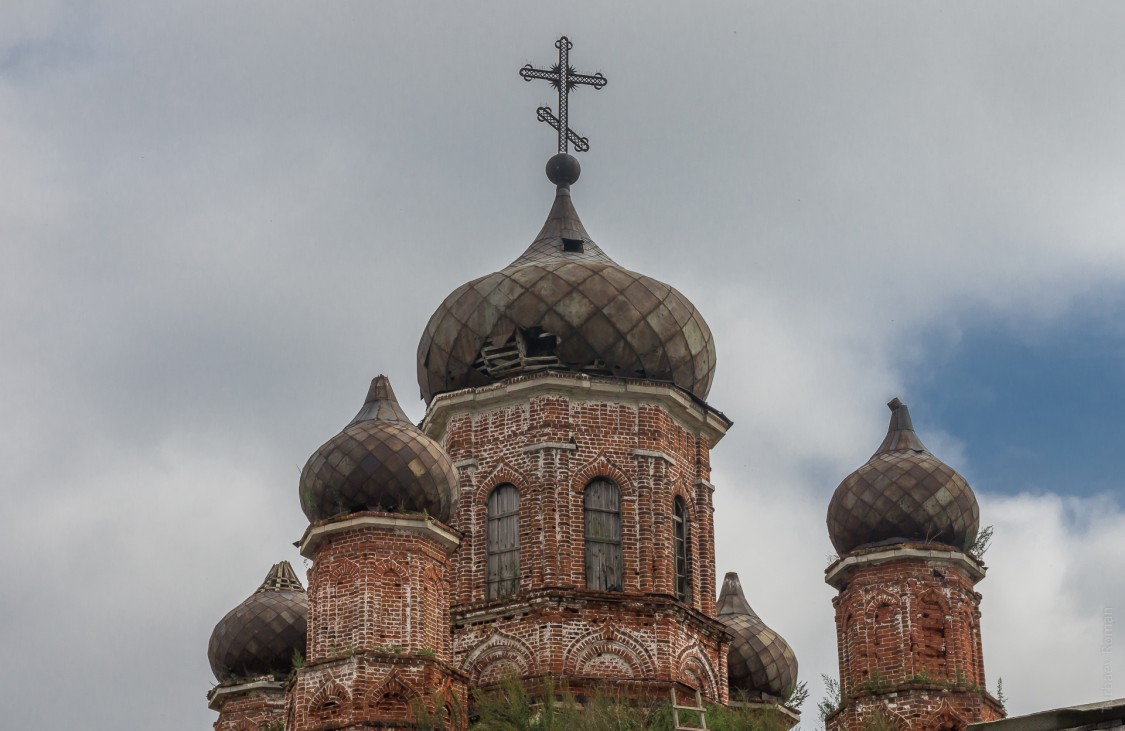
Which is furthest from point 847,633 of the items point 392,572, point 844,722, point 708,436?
point 392,572

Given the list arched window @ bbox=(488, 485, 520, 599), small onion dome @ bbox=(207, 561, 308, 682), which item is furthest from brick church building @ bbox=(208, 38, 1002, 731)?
small onion dome @ bbox=(207, 561, 308, 682)

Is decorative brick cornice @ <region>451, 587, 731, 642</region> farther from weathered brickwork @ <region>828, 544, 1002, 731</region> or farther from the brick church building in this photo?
weathered brickwork @ <region>828, 544, 1002, 731</region>

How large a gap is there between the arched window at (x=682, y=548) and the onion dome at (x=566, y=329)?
5.80 ft

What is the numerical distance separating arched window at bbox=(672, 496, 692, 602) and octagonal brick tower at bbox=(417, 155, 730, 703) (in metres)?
0.03

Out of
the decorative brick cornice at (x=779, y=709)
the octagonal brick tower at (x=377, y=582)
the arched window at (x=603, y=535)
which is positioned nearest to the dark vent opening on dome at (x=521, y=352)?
the arched window at (x=603, y=535)

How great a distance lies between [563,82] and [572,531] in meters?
7.87

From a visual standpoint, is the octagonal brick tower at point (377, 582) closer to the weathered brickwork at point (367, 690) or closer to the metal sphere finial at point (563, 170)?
the weathered brickwork at point (367, 690)

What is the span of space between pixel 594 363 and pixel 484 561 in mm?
3159

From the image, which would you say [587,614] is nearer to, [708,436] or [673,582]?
[673,582]

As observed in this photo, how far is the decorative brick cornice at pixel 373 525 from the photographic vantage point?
29.3 m

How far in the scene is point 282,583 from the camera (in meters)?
36.2

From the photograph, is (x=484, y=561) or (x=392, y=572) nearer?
(x=392, y=572)

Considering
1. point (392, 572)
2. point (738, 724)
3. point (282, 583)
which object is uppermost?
point (282, 583)

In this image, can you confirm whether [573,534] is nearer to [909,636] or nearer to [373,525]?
[373,525]
